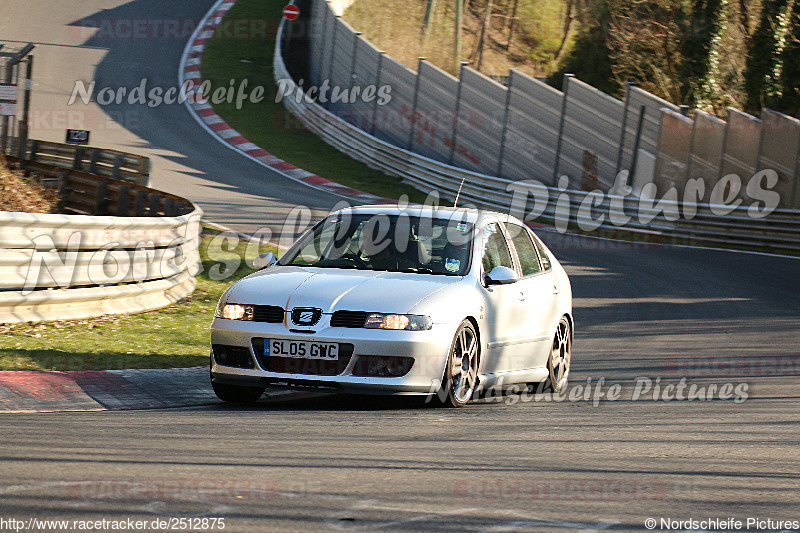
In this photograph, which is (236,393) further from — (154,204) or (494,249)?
(154,204)

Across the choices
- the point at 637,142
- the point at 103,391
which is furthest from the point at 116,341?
the point at 637,142

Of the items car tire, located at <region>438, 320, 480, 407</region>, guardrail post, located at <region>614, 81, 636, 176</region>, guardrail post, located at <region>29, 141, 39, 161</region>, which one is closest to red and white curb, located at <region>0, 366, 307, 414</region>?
car tire, located at <region>438, 320, 480, 407</region>

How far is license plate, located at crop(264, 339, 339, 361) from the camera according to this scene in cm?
727

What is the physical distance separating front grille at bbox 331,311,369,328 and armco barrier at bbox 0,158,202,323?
4.27 metres

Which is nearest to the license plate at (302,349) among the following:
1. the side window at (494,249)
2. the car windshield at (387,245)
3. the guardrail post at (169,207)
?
the car windshield at (387,245)

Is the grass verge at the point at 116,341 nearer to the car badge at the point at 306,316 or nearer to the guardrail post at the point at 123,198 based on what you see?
the car badge at the point at 306,316

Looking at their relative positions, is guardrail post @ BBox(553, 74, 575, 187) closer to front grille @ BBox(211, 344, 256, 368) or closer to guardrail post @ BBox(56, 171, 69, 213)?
guardrail post @ BBox(56, 171, 69, 213)

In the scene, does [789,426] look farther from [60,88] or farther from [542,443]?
[60,88]

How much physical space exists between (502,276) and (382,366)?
55.2 inches

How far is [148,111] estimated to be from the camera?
115 ft

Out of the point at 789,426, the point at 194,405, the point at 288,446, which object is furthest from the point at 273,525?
the point at 789,426

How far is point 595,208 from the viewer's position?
81.9 ft

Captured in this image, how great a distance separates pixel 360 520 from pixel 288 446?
159 cm

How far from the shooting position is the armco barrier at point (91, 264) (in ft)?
33.3
